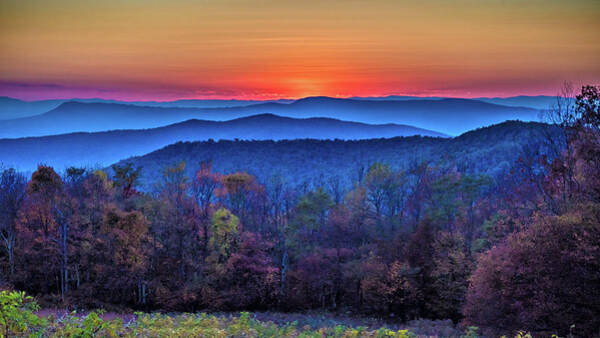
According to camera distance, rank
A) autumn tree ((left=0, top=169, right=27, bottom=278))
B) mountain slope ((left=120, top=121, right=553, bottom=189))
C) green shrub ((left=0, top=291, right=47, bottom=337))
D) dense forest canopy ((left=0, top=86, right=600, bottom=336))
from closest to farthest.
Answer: green shrub ((left=0, top=291, right=47, bottom=337)) < dense forest canopy ((left=0, top=86, right=600, bottom=336)) < autumn tree ((left=0, top=169, right=27, bottom=278)) < mountain slope ((left=120, top=121, right=553, bottom=189))

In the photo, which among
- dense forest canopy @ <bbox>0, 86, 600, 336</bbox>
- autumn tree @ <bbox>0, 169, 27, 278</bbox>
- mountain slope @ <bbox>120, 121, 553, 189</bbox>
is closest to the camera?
dense forest canopy @ <bbox>0, 86, 600, 336</bbox>

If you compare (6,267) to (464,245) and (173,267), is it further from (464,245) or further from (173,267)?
(464,245)

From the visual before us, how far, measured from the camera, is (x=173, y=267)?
4116 cm

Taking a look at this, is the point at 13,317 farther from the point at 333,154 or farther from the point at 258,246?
the point at 333,154

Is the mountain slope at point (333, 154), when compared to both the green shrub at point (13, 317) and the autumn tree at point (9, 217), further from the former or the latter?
the green shrub at point (13, 317)

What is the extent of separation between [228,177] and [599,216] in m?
41.8

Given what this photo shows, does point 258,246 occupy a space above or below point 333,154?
below

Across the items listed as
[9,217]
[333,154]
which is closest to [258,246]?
[9,217]

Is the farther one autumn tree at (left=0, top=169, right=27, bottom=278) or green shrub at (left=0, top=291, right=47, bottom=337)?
autumn tree at (left=0, top=169, right=27, bottom=278)

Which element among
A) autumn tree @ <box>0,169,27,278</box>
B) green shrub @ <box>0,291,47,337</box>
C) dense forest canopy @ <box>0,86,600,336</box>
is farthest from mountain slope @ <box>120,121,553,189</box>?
green shrub @ <box>0,291,47,337</box>

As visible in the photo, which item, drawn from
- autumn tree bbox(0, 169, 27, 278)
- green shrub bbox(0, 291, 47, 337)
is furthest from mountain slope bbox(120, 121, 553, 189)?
green shrub bbox(0, 291, 47, 337)

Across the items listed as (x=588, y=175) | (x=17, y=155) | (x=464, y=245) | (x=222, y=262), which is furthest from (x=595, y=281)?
(x=17, y=155)

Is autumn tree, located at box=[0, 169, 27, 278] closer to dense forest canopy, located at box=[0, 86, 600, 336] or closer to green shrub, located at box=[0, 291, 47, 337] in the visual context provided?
dense forest canopy, located at box=[0, 86, 600, 336]

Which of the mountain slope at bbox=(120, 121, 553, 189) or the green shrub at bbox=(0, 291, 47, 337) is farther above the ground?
the mountain slope at bbox=(120, 121, 553, 189)
